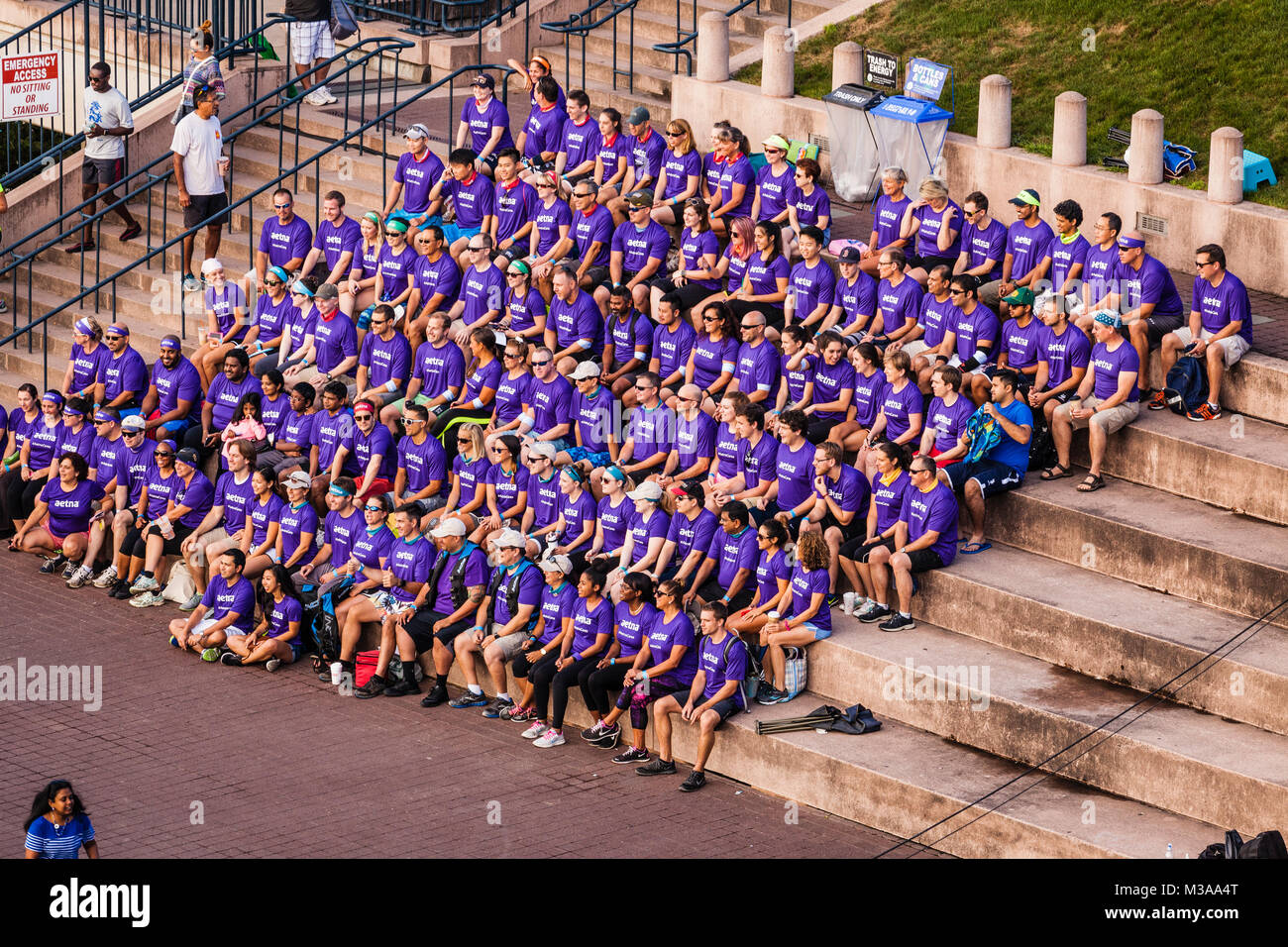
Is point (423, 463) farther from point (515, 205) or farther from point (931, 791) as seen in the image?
point (931, 791)

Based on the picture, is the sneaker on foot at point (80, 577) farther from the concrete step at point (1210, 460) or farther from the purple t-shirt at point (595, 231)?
the concrete step at point (1210, 460)

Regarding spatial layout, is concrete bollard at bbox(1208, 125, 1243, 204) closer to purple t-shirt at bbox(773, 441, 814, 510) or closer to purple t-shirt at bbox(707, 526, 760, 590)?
purple t-shirt at bbox(773, 441, 814, 510)

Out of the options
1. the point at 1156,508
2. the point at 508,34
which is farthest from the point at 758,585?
the point at 508,34

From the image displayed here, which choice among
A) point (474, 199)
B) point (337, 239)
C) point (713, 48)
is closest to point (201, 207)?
point (337, 239)

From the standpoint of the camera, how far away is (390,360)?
2008 centimetres

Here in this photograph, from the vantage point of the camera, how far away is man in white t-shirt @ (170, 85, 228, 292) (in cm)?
2317

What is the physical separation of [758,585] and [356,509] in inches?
151

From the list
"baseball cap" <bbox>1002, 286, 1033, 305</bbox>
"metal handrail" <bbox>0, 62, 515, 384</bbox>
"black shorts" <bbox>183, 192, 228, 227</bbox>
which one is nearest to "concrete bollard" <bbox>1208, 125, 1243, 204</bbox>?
"baseball cap" <bbox>1002, 286, 1033, 305</bbox>

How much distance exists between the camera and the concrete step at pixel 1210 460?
17.1 meters

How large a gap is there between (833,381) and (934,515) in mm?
1906

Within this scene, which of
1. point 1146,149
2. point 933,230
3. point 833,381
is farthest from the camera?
point 1146,149

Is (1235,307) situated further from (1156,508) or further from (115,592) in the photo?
(115,592)

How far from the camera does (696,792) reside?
1600cm

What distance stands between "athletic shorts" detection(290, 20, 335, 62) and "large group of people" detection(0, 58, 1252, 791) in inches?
158
